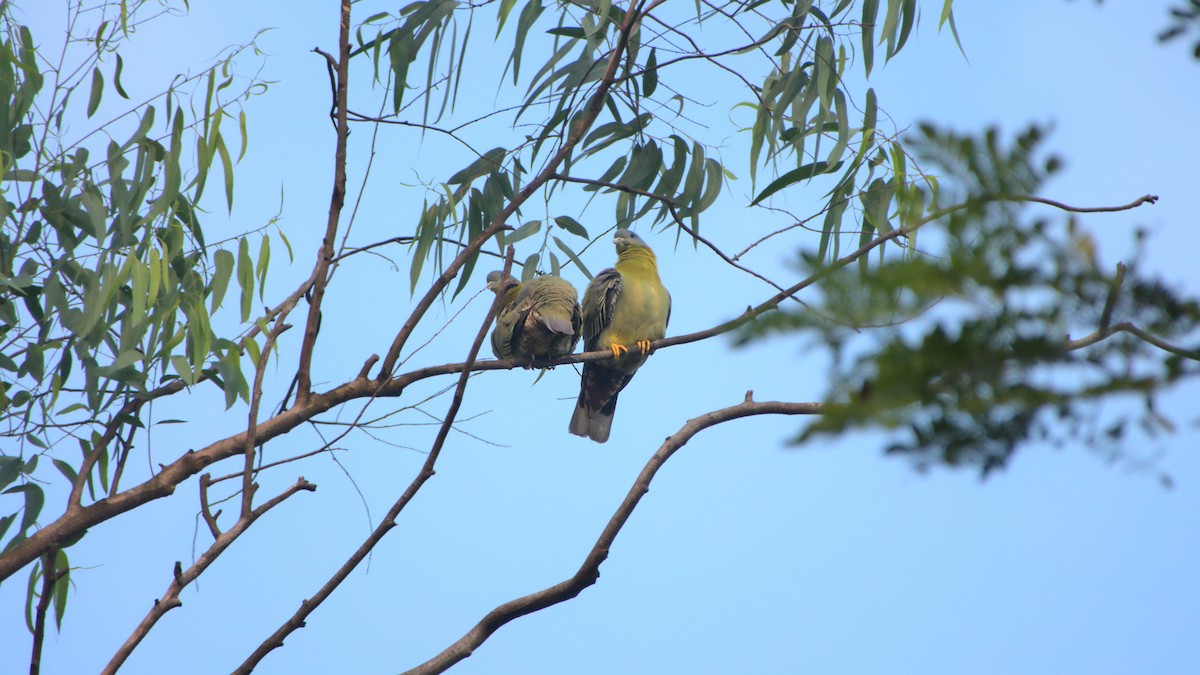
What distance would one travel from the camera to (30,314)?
2.97 metres

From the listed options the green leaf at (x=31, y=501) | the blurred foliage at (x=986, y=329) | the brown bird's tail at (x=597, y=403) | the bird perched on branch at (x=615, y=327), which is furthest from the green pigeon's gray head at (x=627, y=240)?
the blurred foliage at (x=986, y=329)

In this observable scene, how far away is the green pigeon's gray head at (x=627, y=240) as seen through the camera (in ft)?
17.4

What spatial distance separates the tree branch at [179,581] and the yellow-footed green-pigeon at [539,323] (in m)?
1.97

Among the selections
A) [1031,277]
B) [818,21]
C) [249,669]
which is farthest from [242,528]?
[818,21]

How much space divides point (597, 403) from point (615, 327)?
19.0 inches

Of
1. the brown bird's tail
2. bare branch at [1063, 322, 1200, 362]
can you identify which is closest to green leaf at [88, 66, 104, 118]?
the brown bird's tail

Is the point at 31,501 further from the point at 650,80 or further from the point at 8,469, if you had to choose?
the point at 650,80

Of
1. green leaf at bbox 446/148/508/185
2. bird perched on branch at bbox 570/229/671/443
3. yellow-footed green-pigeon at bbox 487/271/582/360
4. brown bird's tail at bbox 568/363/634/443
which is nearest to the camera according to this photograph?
green leaf at bbox 446/148/508/185

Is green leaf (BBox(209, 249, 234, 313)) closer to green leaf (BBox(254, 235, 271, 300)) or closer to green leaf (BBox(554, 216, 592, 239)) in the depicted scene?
green leaf (BBox(254, 235, 271, 300))

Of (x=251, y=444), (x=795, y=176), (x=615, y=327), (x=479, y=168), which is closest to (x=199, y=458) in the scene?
(x=251, y=444)

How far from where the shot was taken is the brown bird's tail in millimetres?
4984

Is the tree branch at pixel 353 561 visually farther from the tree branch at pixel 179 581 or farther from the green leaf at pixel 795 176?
the green leaf at pixel 795 176

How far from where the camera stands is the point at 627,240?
5.32 m

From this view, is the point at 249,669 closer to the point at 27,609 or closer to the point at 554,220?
the point at 27,609
